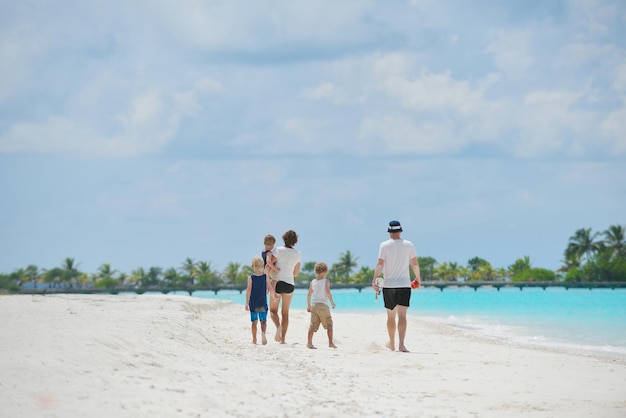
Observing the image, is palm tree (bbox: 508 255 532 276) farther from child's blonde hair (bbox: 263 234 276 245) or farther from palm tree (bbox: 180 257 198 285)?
child's blonde hair (bbox: 263 234 276 245)

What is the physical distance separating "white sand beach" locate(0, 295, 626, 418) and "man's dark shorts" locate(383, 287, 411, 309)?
0.78m

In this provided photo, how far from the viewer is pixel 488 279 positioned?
14262cm

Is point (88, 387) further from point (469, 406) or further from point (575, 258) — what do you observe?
point (575, 258)

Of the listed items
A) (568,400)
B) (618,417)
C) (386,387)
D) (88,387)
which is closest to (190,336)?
(386,387)

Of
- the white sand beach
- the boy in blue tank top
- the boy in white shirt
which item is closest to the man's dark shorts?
the white sand beach

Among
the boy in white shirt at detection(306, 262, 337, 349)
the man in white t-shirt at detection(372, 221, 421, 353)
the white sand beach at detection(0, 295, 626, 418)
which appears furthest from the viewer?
the boy in white shirt at detection(306, 262, 337, 349)

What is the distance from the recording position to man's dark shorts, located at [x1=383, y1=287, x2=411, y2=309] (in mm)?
10992

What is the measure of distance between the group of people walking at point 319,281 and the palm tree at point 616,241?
11194cm

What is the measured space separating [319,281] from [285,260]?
0.70 m

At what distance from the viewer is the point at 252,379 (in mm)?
7270

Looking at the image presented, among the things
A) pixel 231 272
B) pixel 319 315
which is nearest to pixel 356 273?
pixel 231 272

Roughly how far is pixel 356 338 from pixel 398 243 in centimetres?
393

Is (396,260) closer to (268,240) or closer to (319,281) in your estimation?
(319,281)

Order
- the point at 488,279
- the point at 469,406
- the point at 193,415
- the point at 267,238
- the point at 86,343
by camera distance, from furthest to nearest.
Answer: the point at 488,279
the point at 267,238
the point at 86,343
the point at 469,406
the point at 193,415
